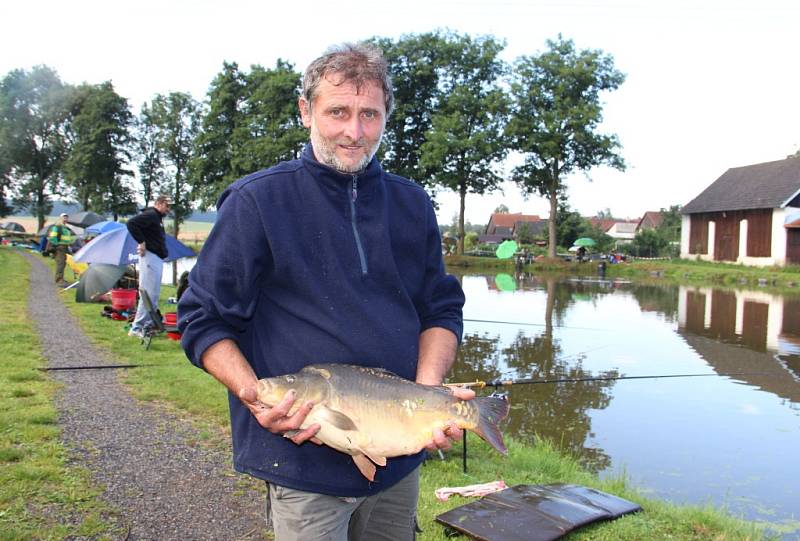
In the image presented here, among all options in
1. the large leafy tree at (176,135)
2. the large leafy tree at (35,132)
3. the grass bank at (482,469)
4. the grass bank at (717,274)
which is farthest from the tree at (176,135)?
the grass bank at (482,469)

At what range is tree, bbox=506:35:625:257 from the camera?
162ft

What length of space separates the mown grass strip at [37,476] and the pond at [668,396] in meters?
5.28

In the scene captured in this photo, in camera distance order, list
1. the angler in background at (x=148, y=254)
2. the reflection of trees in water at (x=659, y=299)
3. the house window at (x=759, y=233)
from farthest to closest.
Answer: the house window at (x=759, y=233), the reflection of trees in water at (x=659, y=299), the angler in background at (x=148, y=254)

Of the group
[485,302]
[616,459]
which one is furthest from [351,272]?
[485,302]

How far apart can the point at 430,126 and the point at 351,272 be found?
180ft

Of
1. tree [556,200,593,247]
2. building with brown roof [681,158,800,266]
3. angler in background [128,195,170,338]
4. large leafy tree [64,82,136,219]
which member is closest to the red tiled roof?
tree [556,200,593,247]

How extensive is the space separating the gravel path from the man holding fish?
2.33 metres

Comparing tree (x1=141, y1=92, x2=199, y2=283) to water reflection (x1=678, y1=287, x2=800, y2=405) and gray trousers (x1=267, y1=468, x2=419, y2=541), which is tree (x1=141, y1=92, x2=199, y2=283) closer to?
water reflection (x1=678, y1=287, x2=800, y2=405)

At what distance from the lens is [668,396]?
427 inches

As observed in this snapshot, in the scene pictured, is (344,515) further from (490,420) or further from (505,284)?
(505,284)

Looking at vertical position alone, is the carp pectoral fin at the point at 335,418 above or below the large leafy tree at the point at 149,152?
below

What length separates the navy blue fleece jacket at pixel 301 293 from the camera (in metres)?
2.23

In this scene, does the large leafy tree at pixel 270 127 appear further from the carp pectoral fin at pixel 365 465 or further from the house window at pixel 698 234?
the carp pectoral fin at pixel 365 465

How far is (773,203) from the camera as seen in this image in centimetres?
4600
